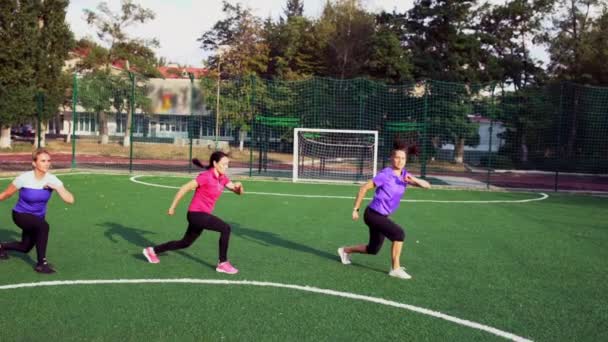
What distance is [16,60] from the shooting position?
3034 cm

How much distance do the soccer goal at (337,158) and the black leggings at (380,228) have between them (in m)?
13.6

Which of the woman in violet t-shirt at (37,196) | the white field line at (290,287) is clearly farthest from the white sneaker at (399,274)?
the woman in violet t-shirt at (37,196)

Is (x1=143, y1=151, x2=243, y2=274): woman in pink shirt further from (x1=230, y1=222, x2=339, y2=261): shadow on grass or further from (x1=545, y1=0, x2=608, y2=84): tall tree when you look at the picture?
(x1=545, y1=0, x2=608, y2=84): tall tree

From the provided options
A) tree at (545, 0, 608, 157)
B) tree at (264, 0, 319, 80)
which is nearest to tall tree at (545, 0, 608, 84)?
tree at (545, 0, 608, 157)

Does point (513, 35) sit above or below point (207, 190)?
above

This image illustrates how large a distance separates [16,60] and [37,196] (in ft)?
92.9

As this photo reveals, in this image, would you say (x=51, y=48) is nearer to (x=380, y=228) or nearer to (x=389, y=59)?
(x=389, y=59)

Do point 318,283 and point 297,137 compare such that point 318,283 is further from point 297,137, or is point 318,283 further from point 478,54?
point 478,54

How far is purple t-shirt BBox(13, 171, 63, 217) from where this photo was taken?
5.97m

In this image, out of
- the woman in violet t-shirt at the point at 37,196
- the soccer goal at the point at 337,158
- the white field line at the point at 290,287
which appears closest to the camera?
the white field line at the point at 290,287

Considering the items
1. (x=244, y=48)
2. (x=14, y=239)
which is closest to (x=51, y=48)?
(x=244, y=48)

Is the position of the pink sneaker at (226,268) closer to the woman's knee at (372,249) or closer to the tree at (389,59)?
the woman's knee at (372,249)

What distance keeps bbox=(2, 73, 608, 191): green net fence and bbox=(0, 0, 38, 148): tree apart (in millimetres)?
4167

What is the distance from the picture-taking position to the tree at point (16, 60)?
3002 centimetres
